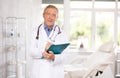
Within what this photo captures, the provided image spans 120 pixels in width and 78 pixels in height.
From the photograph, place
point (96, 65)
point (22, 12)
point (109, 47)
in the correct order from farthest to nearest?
point (22, 12) → point (109, 47) → point (96, 65)

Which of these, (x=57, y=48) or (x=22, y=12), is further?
(x=22, y=12)

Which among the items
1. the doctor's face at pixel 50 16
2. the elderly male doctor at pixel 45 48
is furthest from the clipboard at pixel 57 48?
the doctor's face at pixel 50 16

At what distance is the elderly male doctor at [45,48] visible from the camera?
214cm

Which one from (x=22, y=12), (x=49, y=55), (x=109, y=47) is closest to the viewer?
(x=49, y=55)

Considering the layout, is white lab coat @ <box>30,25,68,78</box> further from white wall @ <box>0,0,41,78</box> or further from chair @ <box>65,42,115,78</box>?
white wall @ <box>0,0,41,78</box>

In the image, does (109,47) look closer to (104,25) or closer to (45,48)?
(104,25)

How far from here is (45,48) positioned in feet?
6.99

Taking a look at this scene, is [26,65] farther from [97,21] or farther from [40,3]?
[97,21]

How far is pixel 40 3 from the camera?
5.79 m

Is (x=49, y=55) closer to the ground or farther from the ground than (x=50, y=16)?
closer to the ground

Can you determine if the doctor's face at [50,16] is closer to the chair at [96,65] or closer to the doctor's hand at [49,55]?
the doctor's hand at [49,55]

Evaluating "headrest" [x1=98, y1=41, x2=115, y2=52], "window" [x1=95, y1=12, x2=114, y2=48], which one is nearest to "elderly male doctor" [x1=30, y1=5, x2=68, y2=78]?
"headrest" [x1=98, y1=41, x2=115, y2=52]

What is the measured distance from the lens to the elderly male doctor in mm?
2137

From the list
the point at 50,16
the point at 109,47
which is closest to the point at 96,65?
the point at 109,47
